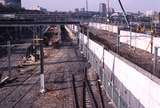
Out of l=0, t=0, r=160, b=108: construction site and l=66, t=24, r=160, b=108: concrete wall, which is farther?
l=0, t=0, r=160, b=108: construction site

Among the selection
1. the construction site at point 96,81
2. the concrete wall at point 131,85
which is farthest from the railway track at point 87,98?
the concrete wall at point 131,85

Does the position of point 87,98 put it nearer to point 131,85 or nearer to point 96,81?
point 96,81

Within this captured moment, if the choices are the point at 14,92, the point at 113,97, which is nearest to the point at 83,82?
the point at 14,92

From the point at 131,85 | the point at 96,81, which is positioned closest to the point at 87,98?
the point at 96,81

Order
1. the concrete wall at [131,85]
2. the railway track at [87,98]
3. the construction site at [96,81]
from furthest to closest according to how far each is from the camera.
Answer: the railway track at [87,98] → the construction site at [96,81] → the concrete wall at [131,85]

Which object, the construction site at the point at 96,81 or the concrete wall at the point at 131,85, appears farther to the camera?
the construction site at the point at 96,81

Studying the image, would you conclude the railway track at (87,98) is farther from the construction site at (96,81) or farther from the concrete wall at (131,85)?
the concrete wall at (131,85)

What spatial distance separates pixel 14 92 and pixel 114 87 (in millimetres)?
9807

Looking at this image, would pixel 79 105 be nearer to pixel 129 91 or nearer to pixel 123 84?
pixel 123 84

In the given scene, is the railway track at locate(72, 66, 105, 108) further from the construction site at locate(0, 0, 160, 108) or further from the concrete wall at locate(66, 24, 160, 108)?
the concrete wall at locate(66, 24, 160, 108)

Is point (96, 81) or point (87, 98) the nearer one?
point (87, 98)

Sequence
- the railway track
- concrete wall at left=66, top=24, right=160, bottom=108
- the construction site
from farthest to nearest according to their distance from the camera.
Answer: the railway track
the construction site
concrete wall at left=66, top=24, right=160, bottom=108

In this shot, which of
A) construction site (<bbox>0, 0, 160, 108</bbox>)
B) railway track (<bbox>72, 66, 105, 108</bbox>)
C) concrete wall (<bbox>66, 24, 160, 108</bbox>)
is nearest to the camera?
concrete wall (<bbox>66, 24, 160, 108</bbox>)

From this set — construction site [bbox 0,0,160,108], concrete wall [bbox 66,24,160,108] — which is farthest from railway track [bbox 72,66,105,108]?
concrete wall [bbox 66,24,160,108]
